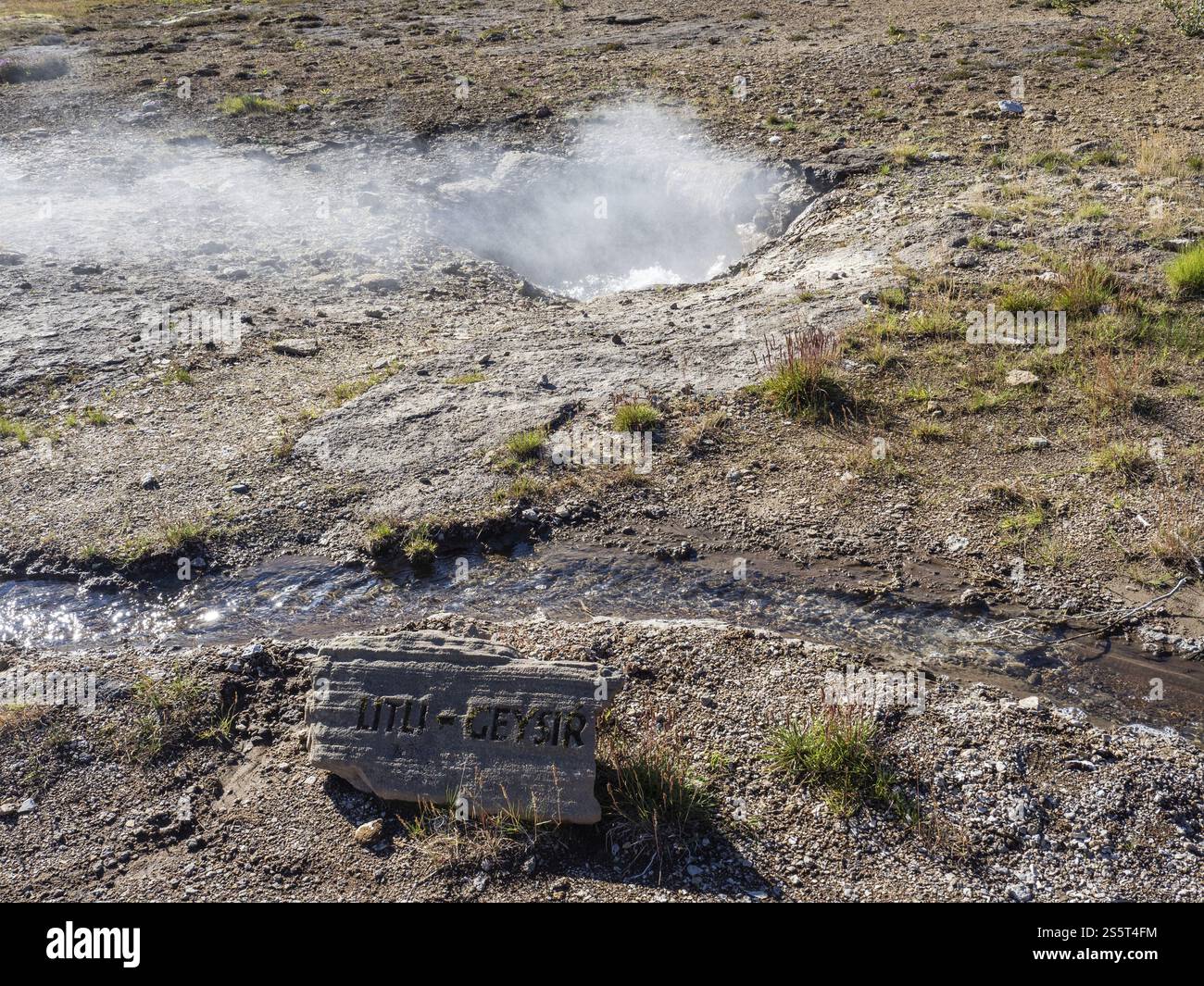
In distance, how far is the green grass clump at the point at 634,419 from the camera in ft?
25.7

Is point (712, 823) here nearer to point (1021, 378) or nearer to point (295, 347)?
point (1021, 378)

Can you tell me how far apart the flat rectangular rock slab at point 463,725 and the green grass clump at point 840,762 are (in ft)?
3.37

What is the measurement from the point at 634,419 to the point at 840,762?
382 centimetres

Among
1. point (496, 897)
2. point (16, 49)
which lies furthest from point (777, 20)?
point (496, 897)

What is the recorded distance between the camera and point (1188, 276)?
876cm

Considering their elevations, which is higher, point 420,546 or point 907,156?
point 907,156

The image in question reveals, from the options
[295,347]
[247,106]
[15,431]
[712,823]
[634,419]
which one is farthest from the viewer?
[247,106]

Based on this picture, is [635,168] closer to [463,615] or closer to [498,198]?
[498,198]

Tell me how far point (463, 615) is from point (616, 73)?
47.4 feet

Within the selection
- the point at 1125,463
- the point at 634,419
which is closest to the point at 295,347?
the point at 634,419

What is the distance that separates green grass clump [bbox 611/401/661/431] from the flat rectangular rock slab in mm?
3140

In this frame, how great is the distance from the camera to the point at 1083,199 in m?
10.8

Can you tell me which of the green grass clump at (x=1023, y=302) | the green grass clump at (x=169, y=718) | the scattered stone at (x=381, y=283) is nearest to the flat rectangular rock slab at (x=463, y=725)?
the green grass clump at (x=169, y=718)

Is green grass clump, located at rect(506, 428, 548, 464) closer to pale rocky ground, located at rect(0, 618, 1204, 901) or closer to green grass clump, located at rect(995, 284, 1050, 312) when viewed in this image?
pale rocky ground, located at rect(0, 618, 1204, 901)
